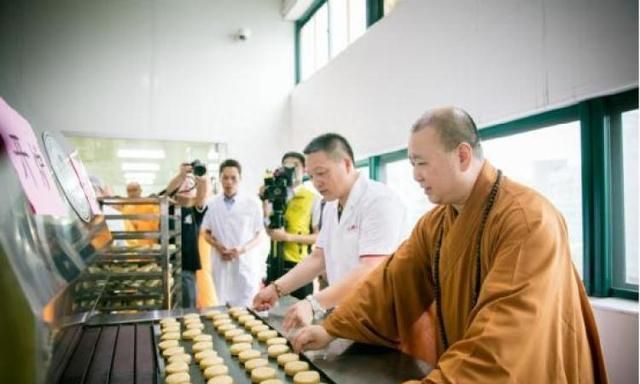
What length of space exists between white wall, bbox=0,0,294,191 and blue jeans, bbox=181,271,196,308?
8.30ft

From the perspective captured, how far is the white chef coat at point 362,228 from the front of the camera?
6.12 feet

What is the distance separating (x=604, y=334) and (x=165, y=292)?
Result: 2.04 metres

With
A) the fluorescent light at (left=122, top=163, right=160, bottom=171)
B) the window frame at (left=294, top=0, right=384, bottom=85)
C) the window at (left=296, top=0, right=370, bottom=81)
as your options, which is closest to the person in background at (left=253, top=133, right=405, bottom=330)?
the window frame at (left=294, top=0, right=384, bottom=85)

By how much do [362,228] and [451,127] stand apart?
0.77 meters

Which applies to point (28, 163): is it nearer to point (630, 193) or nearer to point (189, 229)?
point (630, 193)

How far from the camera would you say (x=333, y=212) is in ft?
7.21

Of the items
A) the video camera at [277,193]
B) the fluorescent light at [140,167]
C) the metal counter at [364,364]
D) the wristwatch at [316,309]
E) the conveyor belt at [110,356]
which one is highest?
the fluorescent light at [140,167]

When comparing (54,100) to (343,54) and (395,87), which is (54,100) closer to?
(343,54)

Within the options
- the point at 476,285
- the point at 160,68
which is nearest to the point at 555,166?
the point at 476,285

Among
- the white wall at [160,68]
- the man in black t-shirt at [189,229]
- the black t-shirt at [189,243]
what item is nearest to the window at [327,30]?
the white wall at [160,68]

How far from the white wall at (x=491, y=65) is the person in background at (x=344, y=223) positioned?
1.10 meters

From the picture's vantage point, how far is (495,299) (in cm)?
96

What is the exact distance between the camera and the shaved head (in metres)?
1.26

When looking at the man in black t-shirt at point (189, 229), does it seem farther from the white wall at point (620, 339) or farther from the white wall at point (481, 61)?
the white wall at point (620, 339)
